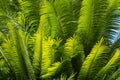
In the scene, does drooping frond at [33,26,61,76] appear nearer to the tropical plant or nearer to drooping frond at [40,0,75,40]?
the tropical plant

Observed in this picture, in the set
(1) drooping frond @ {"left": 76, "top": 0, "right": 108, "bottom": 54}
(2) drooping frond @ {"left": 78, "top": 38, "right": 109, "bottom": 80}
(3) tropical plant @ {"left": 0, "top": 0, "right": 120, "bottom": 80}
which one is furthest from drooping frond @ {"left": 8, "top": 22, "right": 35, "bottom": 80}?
(1) drooping frond @ {"left": 76, "top": 0, "right": 108, "bottom": 54}

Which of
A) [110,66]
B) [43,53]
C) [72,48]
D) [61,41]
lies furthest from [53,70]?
[110,66]

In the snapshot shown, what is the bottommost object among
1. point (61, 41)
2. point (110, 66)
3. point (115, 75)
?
point (115, 75)

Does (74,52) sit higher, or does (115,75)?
(74,52)

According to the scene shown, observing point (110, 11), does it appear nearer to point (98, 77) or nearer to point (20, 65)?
point (98, 77)

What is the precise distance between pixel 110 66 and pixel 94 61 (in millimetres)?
195

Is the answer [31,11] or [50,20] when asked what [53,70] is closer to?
[50,20]

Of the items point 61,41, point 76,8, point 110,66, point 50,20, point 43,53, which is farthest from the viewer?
point 76,8

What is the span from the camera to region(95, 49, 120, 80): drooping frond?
219 inches

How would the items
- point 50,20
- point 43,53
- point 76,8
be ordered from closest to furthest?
point 43,53
point 50,20
point 76,8

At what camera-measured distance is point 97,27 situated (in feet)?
19.8

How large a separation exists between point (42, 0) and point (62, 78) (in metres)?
1.23

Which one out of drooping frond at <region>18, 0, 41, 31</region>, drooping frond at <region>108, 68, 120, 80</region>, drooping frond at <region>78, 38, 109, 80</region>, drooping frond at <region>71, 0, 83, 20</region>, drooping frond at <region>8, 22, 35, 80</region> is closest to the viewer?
drooping frond at <region>8, 22, 35, 80</region>

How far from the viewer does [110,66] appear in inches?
222
